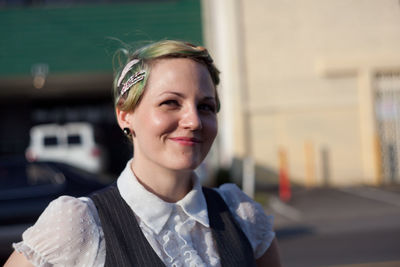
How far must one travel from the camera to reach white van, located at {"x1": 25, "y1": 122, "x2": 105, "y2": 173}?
17.3 metres

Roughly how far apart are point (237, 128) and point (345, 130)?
3000mm

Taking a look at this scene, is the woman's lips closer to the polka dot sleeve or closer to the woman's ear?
the woman's ear

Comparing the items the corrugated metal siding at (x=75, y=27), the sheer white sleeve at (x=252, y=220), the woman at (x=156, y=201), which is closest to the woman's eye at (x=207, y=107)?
the woman at (x=156, y=201)

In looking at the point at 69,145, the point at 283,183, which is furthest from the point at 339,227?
the point at 69,145

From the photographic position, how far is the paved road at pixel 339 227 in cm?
711

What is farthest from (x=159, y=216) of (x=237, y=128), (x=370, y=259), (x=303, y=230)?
(x=237, y=128)

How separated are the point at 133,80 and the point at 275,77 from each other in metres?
13.6

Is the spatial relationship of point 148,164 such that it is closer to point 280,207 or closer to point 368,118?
point 280,207

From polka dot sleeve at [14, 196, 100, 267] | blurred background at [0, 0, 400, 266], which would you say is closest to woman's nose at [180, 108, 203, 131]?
polka dot sleeve at [14, 196, 100, 267]

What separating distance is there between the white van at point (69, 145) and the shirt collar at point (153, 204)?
51.6 feet

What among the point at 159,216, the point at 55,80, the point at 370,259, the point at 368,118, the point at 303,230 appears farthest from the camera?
the point at 55,80

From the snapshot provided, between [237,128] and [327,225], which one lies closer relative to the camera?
[327,225]

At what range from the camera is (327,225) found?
9.66 m

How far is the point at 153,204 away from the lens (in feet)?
5.48
